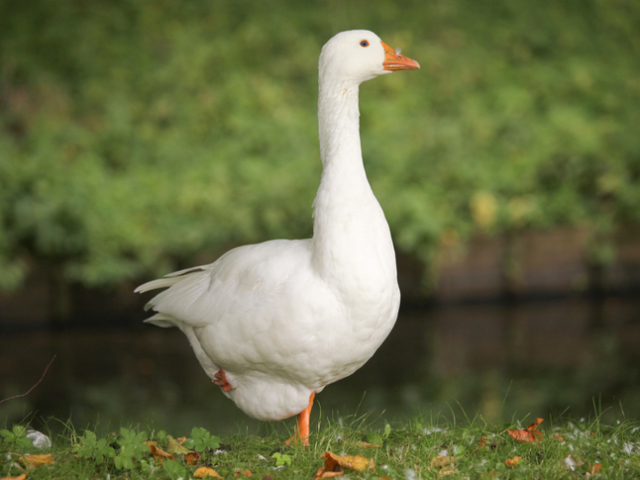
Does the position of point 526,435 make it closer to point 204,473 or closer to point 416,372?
point 204,473

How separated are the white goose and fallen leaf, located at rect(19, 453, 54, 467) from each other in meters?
0.83

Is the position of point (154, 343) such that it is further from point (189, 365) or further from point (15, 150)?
point (15, 150)

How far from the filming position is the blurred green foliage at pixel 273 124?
7.69m

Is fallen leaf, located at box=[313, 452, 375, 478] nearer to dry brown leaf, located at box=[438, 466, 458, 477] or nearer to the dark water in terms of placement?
dry brown leaf, located at box=[438, 466, 458, 477]

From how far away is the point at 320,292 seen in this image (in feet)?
9.68

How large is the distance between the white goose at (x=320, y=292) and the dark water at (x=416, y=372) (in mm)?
1365

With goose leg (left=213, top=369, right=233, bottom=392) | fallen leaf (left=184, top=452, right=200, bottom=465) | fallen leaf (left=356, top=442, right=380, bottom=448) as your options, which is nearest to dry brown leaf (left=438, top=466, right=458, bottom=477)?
fallen leaf (left=356, top=442, right=380, bottom=448)

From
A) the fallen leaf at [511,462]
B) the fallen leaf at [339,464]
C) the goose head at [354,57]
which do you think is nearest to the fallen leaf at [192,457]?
the fallen leaf at [339,464]

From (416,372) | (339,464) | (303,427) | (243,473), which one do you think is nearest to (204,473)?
(243,473)

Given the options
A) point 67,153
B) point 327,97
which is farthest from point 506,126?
point 327,97

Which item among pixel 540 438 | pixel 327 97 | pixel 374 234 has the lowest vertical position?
pixel 540 438

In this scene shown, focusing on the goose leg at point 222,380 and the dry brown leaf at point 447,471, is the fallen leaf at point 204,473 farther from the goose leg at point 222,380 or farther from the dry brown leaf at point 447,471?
the dry brown leaf at point 447,471

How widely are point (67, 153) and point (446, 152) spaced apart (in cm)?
490

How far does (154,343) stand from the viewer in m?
7.27
